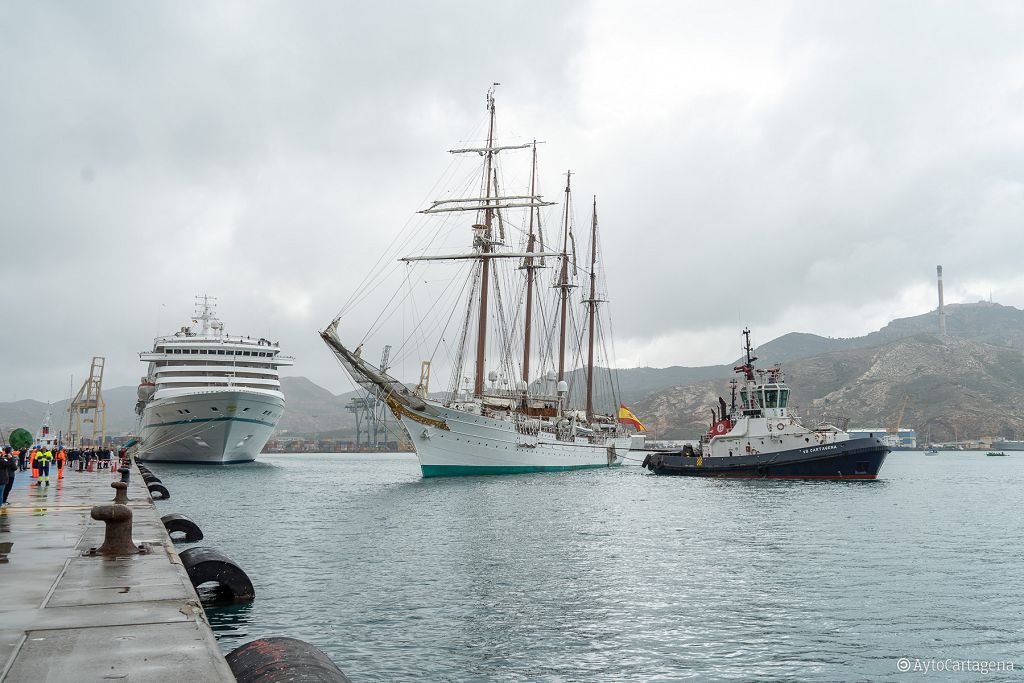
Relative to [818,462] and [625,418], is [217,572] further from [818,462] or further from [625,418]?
[625,418]

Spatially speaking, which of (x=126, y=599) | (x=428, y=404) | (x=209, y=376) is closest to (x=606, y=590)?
(x=126, y=599)

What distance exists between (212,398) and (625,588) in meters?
66.2

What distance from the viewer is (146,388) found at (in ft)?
318

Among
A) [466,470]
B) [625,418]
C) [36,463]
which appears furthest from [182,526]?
[625,418]

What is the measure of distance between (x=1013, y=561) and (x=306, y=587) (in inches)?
→ 898

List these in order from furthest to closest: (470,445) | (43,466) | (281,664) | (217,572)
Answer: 1. (470,445)
2. (43,466)
3. (217,572)
4. (281,664)

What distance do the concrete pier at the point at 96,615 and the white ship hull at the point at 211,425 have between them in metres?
63.1

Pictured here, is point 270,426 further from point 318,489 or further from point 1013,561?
point 1013,561

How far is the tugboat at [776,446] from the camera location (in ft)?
204

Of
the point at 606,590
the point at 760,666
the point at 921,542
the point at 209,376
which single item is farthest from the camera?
the point at 209,376

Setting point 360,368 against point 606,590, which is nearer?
point 606,590

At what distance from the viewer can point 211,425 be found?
265 ft

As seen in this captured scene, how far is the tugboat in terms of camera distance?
6212 centimetres

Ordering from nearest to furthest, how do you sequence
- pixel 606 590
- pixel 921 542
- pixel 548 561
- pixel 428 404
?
pixel 606 590 → pixel 548 561 → pixel 921 542 → pixel 428 404
